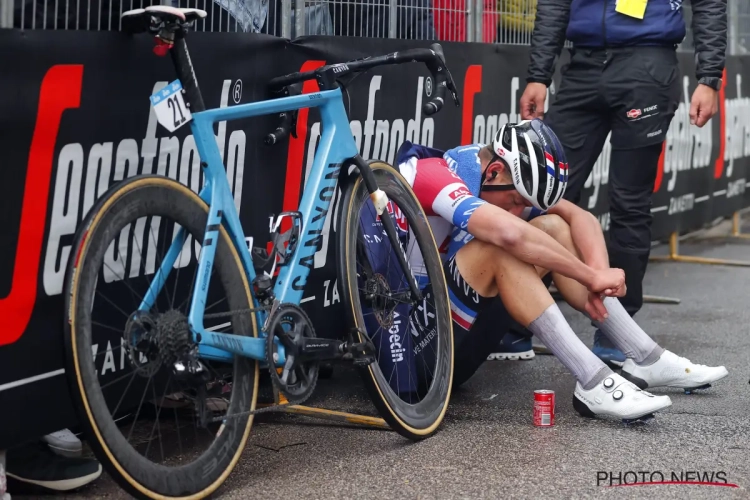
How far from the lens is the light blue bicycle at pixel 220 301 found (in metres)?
3.14

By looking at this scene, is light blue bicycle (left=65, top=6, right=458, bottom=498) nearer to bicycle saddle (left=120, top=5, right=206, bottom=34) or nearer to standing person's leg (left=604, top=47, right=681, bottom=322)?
bicycle saddle (left=120, top=5, right=206, bottom=34)

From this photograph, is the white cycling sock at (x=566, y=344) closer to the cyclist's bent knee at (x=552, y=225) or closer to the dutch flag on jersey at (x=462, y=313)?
the dutch flag on jersey at (x=462, y=313)

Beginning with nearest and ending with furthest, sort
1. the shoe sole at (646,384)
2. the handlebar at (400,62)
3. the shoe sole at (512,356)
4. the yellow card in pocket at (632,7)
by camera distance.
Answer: the handlebar at (400,62) → the shoe sole at (646,384) → the yellow card in pocket at (632,7) → the shoe sole at (512,356)

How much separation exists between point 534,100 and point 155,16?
2633 millimetres

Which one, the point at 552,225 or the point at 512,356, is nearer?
the point at 552,225

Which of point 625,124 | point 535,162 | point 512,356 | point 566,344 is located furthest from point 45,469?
point 625,124

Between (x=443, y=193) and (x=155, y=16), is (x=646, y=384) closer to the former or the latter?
(x=443, y=193)

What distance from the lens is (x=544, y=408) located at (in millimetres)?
4242

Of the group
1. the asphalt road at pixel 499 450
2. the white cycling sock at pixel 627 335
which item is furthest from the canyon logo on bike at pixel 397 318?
the white cycling sock at pixel 627 335

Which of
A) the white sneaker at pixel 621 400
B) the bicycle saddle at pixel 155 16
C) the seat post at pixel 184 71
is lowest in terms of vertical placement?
the white sneaker at pixel 621 400

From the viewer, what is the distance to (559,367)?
536 cm

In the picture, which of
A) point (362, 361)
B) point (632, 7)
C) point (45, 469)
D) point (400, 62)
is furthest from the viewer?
point (632, 7)

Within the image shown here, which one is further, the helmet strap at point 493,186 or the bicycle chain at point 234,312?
the helmet strap at point 493,186

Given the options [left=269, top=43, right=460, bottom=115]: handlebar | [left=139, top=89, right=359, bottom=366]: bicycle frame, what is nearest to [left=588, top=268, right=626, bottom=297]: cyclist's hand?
[left=269, top=43, right=460, bottom=115]: handlebar
